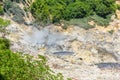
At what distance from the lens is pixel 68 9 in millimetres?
68500

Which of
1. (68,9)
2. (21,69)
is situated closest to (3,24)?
(68,9)

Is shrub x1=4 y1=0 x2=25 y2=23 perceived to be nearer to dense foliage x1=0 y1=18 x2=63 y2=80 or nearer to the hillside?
the hillside

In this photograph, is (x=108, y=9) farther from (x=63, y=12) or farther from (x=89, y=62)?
(x=89, y=62)

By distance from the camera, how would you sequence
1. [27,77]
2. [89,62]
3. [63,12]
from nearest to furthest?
[27,77]
[89,62]
[63,12]

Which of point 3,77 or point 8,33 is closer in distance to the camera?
point 3,77

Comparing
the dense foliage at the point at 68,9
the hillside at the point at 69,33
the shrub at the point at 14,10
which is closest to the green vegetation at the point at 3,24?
the hillside at the point at 69,33

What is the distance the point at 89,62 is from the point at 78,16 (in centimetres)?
1979

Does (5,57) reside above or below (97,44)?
above

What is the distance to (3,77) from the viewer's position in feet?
81.4

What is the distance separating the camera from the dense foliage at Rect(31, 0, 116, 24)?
218ft

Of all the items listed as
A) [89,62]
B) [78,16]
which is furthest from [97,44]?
[78,16]

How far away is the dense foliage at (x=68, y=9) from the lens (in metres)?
66.4

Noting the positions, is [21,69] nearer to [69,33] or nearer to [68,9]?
[69,33]

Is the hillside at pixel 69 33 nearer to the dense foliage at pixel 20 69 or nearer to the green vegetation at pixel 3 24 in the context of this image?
the green vegetation at pixel 3 24
